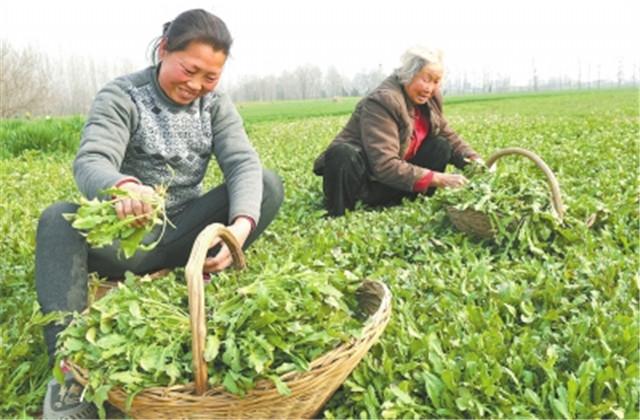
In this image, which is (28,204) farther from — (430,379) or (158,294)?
(430,379)

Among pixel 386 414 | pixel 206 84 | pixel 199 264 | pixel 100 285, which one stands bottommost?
pixel 386 414

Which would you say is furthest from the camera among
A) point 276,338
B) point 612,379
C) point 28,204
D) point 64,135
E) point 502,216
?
point 64,135

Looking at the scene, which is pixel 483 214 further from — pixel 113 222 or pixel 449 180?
pixel 113 222

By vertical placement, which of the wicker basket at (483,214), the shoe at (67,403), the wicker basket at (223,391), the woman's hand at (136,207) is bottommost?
the shoe at (67,403)

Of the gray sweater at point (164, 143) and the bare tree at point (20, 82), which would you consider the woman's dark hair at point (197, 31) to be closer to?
the gray sweater at point (164, 143)

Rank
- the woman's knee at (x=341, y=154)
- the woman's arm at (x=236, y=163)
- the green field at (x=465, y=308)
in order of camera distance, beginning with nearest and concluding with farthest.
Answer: the green field at (x=465, y=308), the woman's arm at (x=236, y=163), the woman's knee at (x=341, y=154)

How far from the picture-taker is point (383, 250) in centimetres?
346

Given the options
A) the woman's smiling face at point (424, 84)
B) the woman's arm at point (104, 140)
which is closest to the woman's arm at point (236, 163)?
the woman's arm at point (104, 140)

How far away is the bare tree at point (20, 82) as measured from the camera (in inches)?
928

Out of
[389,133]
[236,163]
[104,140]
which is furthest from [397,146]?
[104,140]

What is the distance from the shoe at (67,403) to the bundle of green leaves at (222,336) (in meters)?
0.17

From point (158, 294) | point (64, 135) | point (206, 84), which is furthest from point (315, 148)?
point (158, 294)

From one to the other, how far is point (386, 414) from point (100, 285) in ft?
4.45

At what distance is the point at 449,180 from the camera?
152 inches
